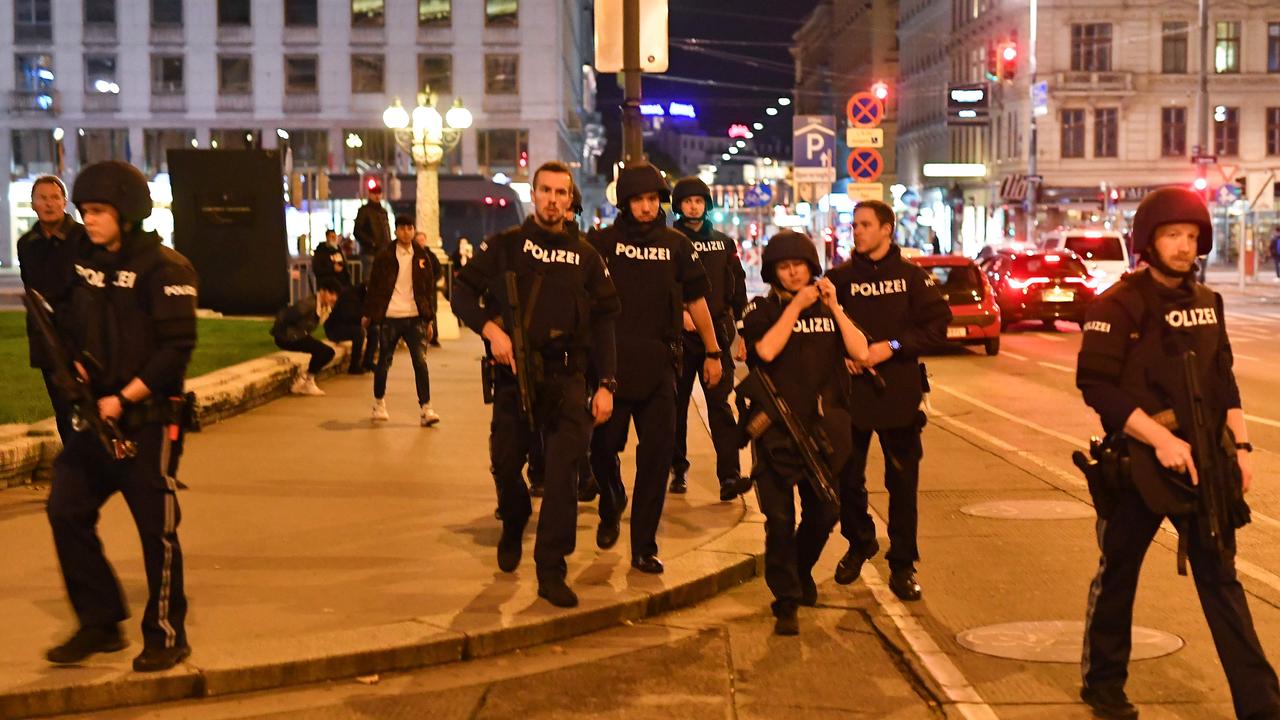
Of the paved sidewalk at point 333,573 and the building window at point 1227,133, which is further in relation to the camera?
the building window at point 1227,133

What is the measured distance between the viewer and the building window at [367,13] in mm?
76938

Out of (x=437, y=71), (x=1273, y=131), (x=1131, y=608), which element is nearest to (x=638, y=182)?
(x=1131, y=608)

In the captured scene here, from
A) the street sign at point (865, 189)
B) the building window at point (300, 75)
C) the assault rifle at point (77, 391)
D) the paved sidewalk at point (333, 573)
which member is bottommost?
the paved sidewalk at point (333, 573)

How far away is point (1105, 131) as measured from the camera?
7362 cm

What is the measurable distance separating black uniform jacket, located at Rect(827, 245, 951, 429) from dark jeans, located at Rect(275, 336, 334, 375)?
992cm

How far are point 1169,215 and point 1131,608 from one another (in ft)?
4.35

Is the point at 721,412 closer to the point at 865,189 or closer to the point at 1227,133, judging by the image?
the point at 865,189

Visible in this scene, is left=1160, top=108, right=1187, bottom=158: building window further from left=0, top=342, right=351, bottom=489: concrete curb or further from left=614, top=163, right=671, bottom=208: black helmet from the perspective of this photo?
left=614, top=163, right=671, bottom=208: black helmet

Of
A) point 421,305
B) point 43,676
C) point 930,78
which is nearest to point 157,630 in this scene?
point 43,676

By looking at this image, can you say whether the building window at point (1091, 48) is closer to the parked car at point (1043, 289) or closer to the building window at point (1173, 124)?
the building window at point (1173, 124)

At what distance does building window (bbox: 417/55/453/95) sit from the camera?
253 ft

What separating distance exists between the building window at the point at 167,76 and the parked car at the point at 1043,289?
177 ft

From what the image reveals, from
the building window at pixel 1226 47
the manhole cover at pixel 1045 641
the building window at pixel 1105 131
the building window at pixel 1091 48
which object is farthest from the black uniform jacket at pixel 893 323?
the building window at pixel 1226 47

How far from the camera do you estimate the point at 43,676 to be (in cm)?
627
